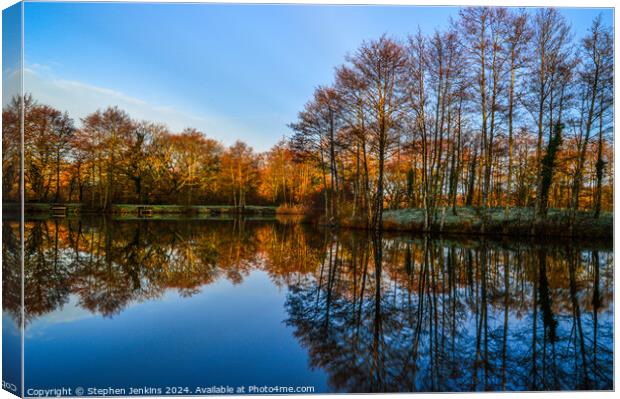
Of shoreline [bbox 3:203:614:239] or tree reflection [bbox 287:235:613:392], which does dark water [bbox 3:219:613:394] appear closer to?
tree reflection [bbox 287:235:613:392]

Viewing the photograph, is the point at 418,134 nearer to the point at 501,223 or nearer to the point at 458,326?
the point at 501,223

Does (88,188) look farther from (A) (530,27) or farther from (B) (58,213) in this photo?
(A) (530,27)

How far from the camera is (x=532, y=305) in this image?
5.09 m

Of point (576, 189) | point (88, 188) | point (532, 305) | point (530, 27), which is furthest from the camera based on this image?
point (576, 189)

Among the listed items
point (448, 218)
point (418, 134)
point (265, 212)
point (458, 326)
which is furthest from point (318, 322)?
point (418, 134)

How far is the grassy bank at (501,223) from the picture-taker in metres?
10.1

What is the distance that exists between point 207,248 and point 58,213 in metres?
3.43

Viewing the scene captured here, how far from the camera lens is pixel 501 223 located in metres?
13.1

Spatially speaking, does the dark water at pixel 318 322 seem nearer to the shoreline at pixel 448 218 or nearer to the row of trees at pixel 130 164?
the shoreline at pixel 448 218

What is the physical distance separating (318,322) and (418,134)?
1283 centimetres

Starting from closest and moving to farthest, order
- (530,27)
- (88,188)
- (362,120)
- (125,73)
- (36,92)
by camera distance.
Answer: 1. (36,92)
2. (125,73)
3. (530,27)
4. (88,188)
5. (362,120)

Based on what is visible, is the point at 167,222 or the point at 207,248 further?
the point at 167,222

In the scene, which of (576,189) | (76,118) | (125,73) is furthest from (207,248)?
(576,189)

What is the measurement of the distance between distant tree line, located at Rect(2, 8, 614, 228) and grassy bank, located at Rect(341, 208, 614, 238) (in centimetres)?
35
